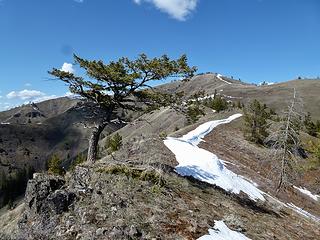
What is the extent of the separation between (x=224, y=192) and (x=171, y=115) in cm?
12565

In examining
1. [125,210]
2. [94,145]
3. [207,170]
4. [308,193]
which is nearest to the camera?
[125,210]

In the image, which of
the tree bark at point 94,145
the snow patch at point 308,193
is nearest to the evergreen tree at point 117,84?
the tree bark at point 94,145

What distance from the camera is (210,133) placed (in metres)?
51.5

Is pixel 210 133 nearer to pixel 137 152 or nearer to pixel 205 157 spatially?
pixel 205 157

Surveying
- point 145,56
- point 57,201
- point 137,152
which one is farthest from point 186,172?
point 57,201

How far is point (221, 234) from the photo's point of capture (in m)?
16.6

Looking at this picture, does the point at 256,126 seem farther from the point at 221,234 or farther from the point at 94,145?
the point at 221,234

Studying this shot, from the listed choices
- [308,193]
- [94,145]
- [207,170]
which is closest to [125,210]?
[94,145]

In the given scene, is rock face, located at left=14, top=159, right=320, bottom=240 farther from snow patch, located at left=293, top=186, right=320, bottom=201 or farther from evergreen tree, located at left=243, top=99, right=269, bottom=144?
evergreen tree, located at left=243, top=99, right=269, bottom=144

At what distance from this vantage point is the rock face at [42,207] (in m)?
15.9

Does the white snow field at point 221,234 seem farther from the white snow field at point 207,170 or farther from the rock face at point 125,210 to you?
the white snow field at point 207,170

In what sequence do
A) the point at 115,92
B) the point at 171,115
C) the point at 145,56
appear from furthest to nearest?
the point at 171,115 < the point at 115,92 < the point at 145,56

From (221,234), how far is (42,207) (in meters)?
7.79

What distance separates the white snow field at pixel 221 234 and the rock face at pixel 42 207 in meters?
6.06
